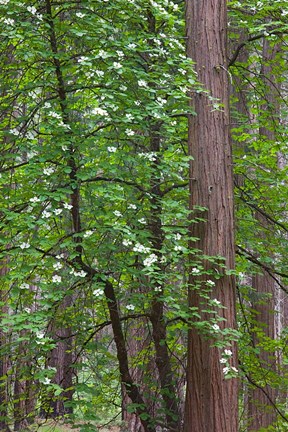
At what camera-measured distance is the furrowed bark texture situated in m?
5.07

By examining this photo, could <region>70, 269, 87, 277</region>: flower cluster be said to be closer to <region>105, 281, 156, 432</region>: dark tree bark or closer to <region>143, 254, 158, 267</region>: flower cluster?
<region>143, 254, 158, 267</region>: flower cluster

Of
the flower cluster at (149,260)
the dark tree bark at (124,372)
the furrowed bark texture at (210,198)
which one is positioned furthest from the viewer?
the dark tree bark at (124,372)

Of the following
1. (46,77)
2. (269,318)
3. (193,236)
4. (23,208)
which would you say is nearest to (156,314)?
(193,236)

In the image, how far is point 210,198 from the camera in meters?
5.39

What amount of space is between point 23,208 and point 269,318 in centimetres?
567

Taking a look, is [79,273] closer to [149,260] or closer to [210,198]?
[149,260]

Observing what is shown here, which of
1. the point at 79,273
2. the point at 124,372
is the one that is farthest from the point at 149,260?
the point at 124,372

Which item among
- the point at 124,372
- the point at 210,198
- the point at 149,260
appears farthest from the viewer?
the point at 124,372

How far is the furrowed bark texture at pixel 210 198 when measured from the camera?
16.6 ft

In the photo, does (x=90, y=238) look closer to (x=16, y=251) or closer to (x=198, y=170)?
(x=16, y=251)

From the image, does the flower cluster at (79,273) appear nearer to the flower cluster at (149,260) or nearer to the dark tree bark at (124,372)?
the flower cluster at (149,260)

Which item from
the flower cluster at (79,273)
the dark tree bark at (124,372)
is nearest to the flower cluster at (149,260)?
the flower cluster at (79,273)

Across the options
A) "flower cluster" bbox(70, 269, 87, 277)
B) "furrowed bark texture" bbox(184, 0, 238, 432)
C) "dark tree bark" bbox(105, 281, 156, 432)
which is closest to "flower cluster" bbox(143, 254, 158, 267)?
A: "flower cluster" bbox(70, 269, 87, 277)

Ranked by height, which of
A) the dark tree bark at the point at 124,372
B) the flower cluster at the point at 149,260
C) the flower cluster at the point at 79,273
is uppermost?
the flower cluster at the point at 149,260
